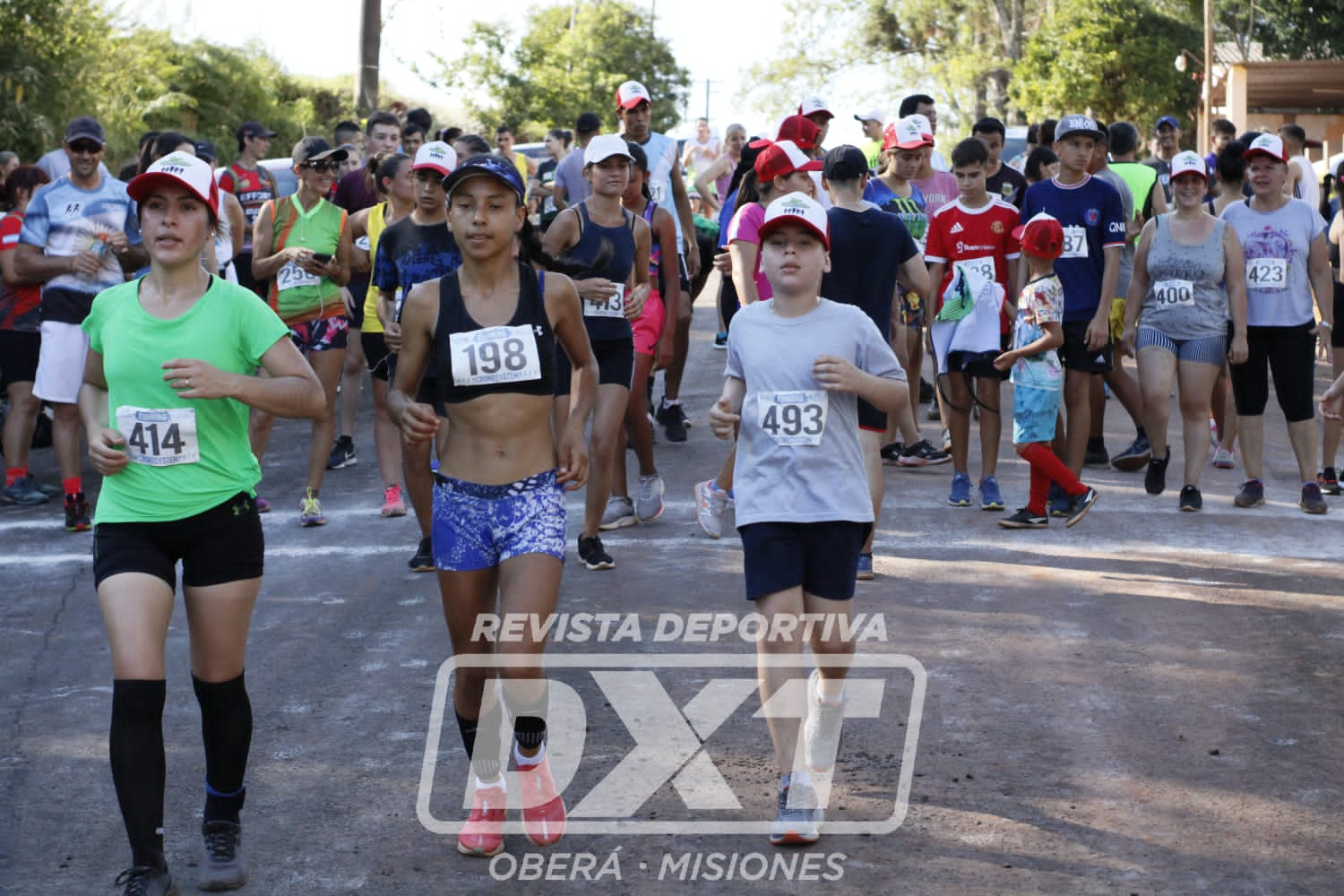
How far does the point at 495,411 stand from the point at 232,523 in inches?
34.0

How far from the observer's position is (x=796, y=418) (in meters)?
5.43

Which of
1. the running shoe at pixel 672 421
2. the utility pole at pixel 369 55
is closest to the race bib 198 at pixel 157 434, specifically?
the running shoe at pixel 672 421

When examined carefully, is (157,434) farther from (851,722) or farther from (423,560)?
(423,560)

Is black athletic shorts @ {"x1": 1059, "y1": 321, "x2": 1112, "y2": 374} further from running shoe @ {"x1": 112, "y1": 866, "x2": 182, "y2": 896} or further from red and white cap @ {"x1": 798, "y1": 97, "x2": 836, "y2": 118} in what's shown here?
running shoe @ {"x1": 112, "y1": 866, "x2": 182, "y2": 896}

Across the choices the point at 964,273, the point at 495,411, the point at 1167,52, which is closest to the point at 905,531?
the point at 964,273

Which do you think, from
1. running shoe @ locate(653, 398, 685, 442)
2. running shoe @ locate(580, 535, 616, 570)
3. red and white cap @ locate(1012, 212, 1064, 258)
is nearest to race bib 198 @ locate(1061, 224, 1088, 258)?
red and white cap @ locate(1012, 212, 1064, 258)

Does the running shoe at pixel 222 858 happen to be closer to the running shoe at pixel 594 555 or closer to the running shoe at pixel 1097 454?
the running shoe at pixel 594 555

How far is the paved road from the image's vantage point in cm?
514

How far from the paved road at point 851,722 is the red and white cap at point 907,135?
2.22 metres

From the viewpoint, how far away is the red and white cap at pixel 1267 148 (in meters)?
10.2

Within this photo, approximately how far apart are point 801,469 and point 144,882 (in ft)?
7.47

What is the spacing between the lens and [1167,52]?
47.3 meters

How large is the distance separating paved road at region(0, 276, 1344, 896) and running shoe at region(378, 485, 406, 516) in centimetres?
40

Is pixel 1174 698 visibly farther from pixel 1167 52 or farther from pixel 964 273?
pixel 1167 52
